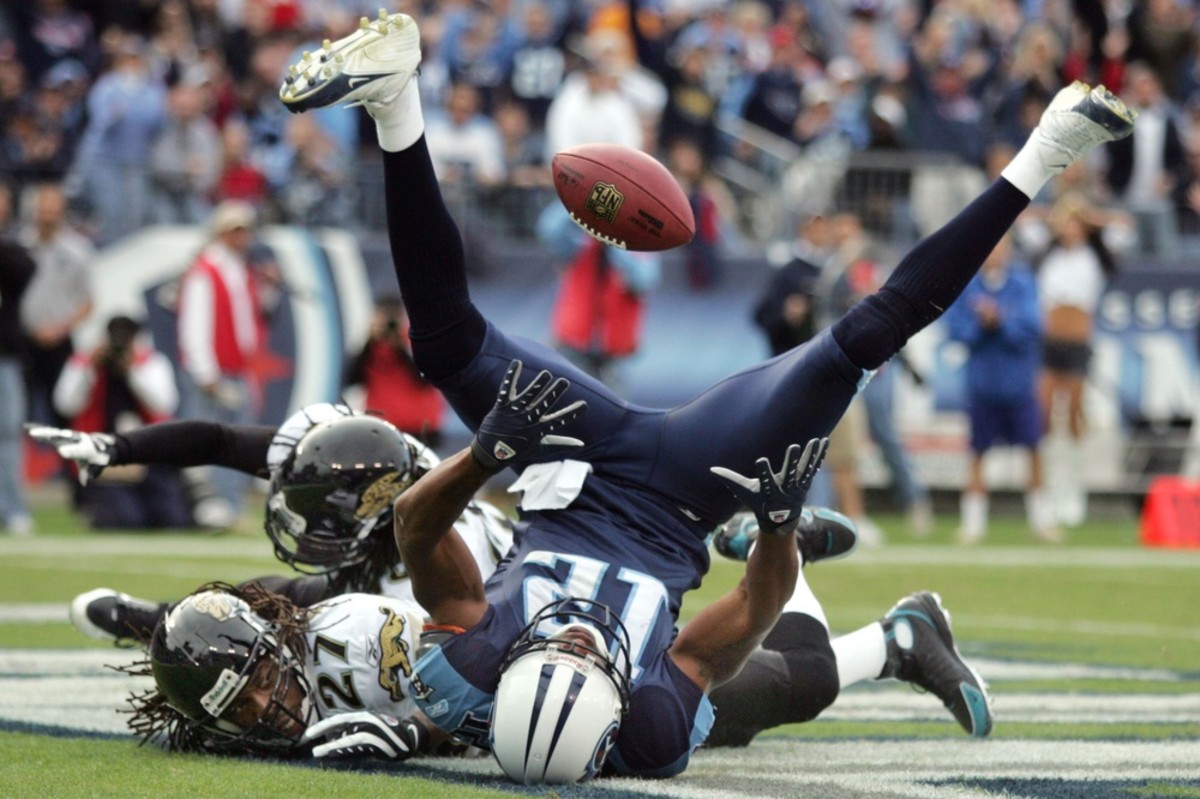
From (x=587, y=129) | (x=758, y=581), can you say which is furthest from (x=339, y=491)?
(x=587, y=129)

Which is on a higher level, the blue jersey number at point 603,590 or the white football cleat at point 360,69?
the white football cleat at point 360,69

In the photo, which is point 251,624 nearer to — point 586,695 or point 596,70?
point 586,695

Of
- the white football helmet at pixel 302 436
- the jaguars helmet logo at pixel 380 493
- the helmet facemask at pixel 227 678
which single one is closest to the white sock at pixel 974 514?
the white football helmet at pixel 302 436

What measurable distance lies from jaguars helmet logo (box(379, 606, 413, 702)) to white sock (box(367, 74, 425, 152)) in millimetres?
1142

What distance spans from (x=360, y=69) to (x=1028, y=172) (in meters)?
1.60

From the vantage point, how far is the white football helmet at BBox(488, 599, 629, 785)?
157 inches

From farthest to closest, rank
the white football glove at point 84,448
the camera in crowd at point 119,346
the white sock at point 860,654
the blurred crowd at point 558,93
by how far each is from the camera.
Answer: the blurred crowd at point 558,93, the camera in crowd at point 119,346, the white football glove at point 84,448, the white sock at point 860,654

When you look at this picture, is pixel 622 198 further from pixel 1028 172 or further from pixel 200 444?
pixel 200 444

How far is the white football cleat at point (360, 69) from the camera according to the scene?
4270 millimetres

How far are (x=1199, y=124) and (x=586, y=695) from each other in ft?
42.9

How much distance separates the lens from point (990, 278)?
12109 mm

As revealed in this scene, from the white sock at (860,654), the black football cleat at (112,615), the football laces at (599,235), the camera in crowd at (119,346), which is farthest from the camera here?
the camera in crowd at (119,346)

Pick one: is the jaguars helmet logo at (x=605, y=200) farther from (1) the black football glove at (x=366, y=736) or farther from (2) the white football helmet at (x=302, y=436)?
(1) the black football glove at (x=366, y=736)

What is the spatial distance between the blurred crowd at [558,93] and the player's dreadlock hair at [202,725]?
939 centimetres
